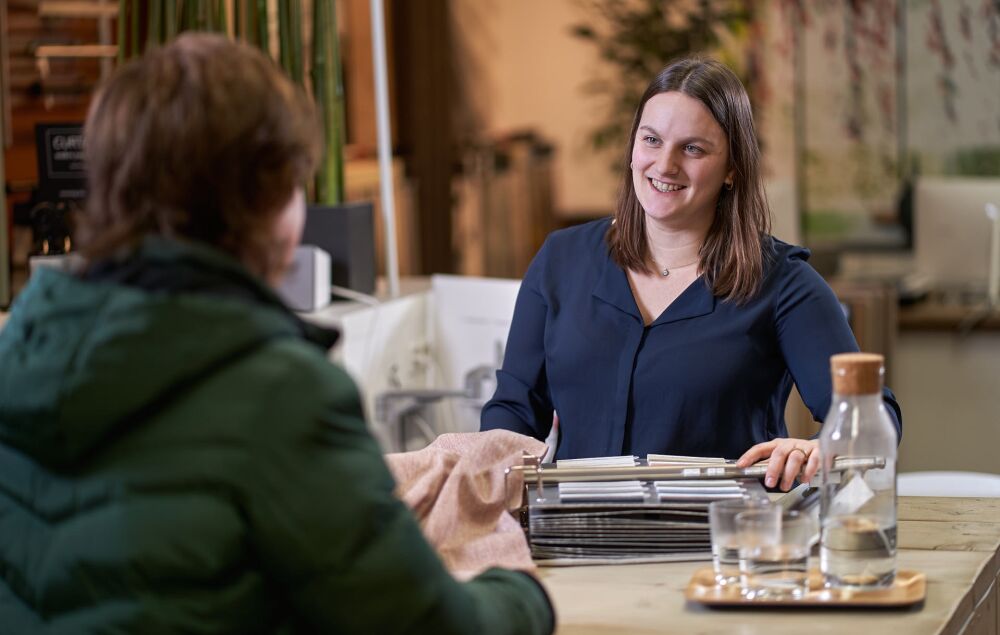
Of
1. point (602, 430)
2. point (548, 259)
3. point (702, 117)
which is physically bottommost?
point (602, 430)

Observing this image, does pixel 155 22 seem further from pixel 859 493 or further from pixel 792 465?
pixel 859 493

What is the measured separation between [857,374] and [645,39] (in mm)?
5497

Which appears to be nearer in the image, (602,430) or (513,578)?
(513,578)

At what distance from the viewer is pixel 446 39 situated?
6449 millimetres

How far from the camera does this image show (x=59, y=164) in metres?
2.88

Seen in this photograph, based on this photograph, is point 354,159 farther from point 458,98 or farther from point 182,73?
point 182,73

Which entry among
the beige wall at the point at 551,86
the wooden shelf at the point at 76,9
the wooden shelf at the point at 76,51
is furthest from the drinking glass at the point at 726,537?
the beige wall at the point at 551,86

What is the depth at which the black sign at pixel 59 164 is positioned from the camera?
287cm

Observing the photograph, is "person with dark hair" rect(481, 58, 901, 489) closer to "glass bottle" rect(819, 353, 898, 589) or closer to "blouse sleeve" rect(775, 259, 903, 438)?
"blouse sleeve" rect(775, 259, 903, 438)

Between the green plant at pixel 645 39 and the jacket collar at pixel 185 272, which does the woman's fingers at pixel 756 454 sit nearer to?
the jacket collar at pixel 185 272

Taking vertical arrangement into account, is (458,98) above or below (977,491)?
above

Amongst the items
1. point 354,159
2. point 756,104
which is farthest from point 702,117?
point 756,104

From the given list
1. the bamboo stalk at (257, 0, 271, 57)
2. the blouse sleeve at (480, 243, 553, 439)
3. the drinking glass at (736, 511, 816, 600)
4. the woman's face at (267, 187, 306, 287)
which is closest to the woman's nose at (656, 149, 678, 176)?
the blouse sleeve at (480, 243, 553, 439)

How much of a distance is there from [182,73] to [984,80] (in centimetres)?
660
